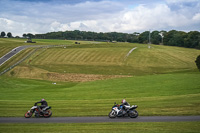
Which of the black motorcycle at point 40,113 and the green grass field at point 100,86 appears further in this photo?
the black motorcycle at point 40,113

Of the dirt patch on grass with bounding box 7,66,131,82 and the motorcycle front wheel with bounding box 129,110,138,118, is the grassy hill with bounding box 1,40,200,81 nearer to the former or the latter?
the dirt patch on grass with bounding box 7,66,131,82

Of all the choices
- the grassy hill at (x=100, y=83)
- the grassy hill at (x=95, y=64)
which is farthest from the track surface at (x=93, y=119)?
the grassy hill at (x=95, y=64)

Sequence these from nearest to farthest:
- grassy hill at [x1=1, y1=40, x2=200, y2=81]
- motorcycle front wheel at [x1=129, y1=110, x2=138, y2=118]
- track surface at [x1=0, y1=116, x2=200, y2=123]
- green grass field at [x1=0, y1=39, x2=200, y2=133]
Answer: track surface at [x1=0, y1=116, x2=200, y2=123]
motorcycle front wheel at [x1=129, y1=110, x2=138, y2=118]
green grass field at [x1=0, y1=39, x2=200, y2=133]
grassy hill at [x1=1, y1=40, x2=200, y2=81]

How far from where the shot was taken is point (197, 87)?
38625 millimetres

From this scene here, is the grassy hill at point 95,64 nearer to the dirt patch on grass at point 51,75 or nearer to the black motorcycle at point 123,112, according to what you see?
the dirt patch on grass at point 51,75

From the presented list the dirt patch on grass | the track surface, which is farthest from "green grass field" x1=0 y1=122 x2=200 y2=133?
the dirt patch on grass

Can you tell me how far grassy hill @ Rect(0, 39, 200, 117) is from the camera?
26.6 meters

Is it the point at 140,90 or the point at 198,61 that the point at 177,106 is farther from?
the point at 198,61

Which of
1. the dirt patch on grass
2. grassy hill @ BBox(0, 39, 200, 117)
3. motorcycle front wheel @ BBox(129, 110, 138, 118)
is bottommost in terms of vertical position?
the dirt patch on grass

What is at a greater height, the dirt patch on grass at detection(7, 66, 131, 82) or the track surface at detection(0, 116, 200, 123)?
the track surface at detection(0, 116, 200, 123)

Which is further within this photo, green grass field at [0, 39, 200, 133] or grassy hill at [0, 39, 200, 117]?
grassy hill at [0, 39, 200, 117]

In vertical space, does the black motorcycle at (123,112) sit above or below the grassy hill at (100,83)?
above

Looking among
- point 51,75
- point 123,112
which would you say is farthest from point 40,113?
point 51,75

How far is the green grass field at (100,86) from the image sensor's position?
22625 millimetres
